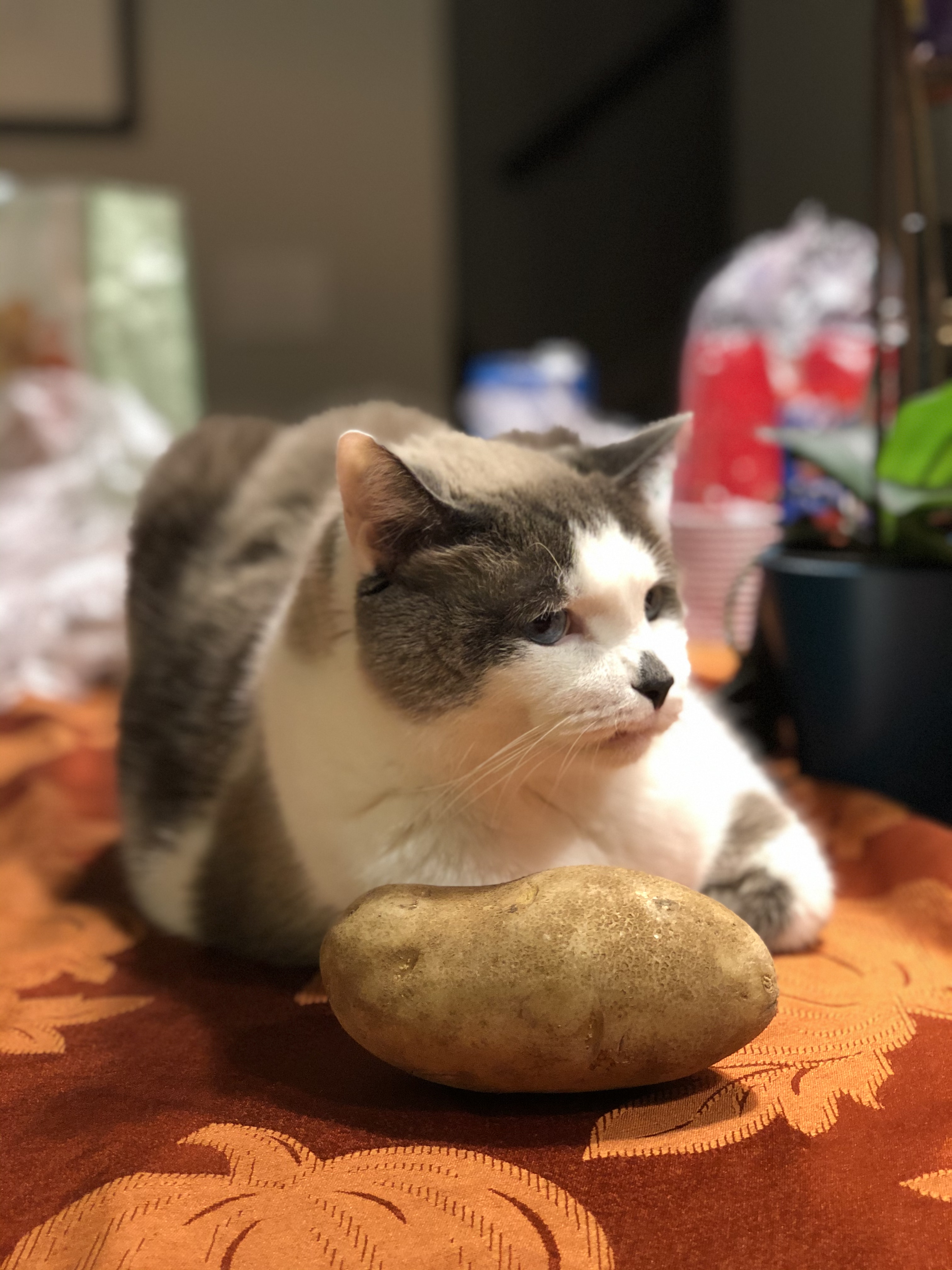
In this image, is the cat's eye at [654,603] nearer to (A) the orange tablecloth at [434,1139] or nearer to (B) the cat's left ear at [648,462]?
(B) the cat's left ear at [648,462]

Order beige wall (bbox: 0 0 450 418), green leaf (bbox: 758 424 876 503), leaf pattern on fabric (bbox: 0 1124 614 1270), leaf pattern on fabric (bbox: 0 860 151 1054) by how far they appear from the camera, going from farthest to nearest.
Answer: beige wall (bbox: 0 0 450 418) → green leaf (bbox: 758 424 876 503) → leaf pattern on fabric (bbox: 0 860 151 1054) → leaf pattern on fabric (bbox: 0 1124 614 1270)

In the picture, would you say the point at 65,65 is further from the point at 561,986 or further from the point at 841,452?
the point at 561,986

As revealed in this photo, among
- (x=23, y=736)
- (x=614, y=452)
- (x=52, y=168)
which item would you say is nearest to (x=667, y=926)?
(x=614, y=452)

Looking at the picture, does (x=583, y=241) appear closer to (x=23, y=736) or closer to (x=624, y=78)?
(x=624, y=78)

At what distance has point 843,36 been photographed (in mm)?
2295

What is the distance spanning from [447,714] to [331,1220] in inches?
12.4

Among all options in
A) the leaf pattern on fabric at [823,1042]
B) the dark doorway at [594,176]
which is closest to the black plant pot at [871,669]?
the leaf pattern on fabric at [823,1042]

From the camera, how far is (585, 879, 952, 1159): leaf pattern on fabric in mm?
660

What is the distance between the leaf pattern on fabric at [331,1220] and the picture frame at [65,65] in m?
3.32

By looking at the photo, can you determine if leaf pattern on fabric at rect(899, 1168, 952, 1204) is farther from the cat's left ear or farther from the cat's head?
the cat's left ear

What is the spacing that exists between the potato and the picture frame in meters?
3.24

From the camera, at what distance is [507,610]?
2.46 feet

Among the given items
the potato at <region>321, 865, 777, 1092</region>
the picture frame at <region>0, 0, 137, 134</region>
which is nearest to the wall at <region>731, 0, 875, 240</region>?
the picture frame at <region>0, 0, 137, 134</region>

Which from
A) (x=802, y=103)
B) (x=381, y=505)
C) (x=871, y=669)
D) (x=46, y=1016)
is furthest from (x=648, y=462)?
(x=802, y=103)
